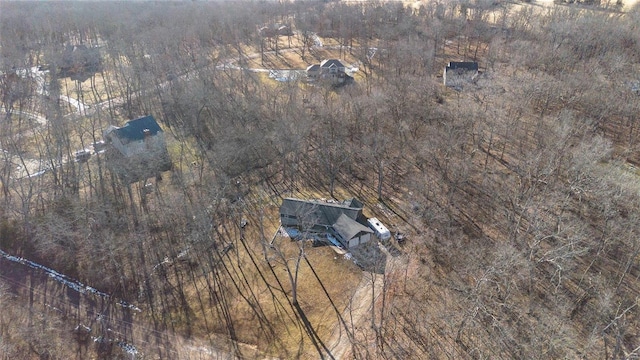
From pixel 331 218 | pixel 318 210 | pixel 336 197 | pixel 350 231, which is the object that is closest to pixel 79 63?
pixel 336 197

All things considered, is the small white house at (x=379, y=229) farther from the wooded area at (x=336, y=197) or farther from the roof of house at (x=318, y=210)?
the roof of house at (x=318, y=210)

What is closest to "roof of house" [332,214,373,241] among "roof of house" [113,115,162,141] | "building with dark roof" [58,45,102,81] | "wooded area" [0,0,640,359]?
"wooded area" [0,0,640,359]

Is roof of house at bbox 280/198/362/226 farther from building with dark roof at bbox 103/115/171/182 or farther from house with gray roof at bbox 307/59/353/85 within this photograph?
house with gray roof at bbox 307/59/353/85

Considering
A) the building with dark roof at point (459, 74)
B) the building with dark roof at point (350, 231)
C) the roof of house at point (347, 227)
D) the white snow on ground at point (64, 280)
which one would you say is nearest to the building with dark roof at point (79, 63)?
the white snow on ground at point (64, 280)

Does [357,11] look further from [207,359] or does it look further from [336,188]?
[207,359]

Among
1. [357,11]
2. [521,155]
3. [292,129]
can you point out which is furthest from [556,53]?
[357,11]

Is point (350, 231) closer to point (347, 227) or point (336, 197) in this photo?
point (347, 227)
